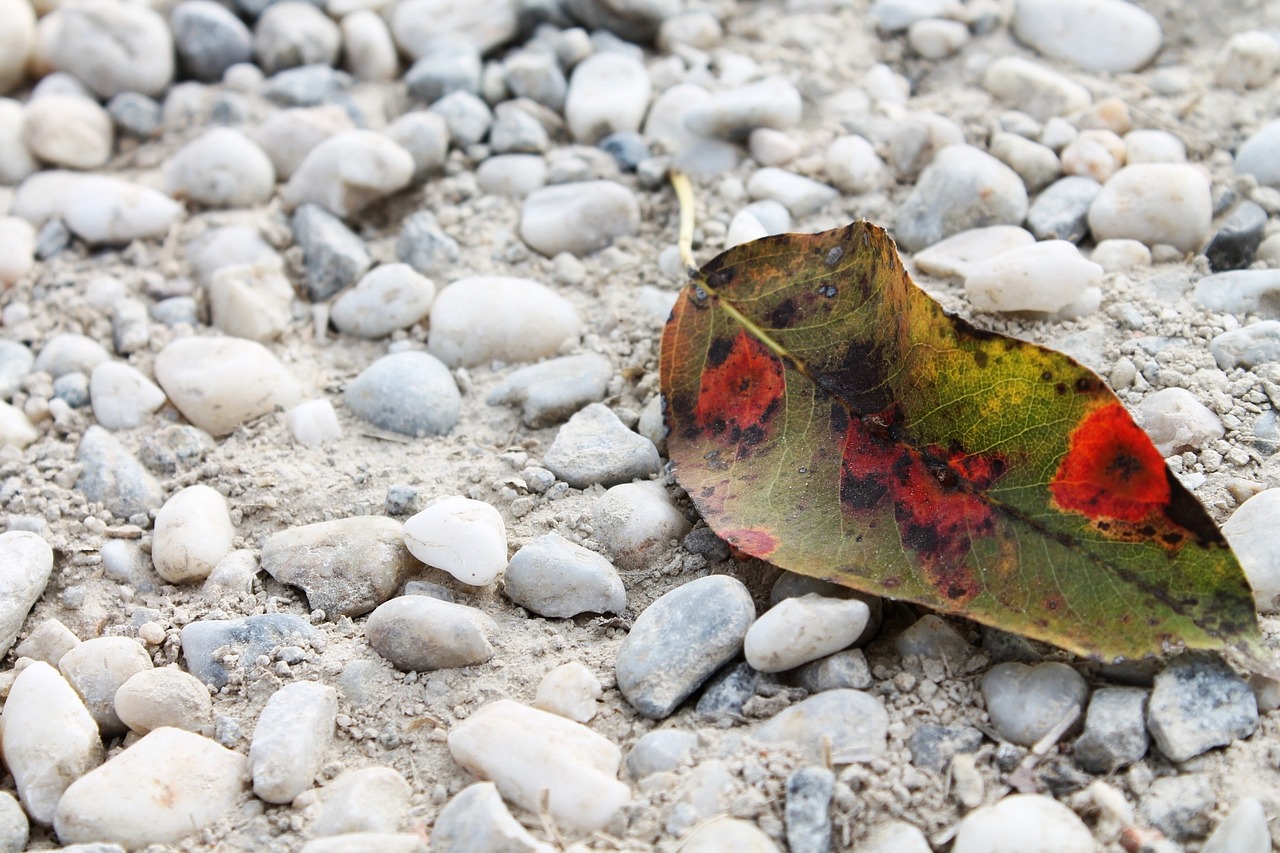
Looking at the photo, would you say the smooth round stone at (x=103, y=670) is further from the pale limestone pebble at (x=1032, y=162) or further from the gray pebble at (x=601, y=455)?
the pale limestone pebble at (x=1032, y=162)

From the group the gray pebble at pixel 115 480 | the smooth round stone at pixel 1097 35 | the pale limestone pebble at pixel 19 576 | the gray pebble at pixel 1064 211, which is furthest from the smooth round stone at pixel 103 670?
the smooth round stone at pixel 1097 35

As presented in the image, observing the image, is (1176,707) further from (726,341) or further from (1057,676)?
(726,341)

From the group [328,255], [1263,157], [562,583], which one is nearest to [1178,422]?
[1263,157]

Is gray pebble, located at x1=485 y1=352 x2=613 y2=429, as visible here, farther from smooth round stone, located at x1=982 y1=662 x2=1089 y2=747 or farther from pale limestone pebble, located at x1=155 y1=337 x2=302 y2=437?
smooth round stone, located at x1=982 y1=662 x2=1089 y2=747

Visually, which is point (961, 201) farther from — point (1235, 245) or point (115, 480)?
point (115, 480)

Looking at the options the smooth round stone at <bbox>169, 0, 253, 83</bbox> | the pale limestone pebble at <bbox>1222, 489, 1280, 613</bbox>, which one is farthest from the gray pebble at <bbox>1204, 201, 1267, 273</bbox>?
the smooth round stone at <bbox>169, 0, 253, 83</bbox>

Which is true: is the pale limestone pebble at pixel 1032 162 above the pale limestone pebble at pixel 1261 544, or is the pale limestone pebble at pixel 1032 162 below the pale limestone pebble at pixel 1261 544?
above
